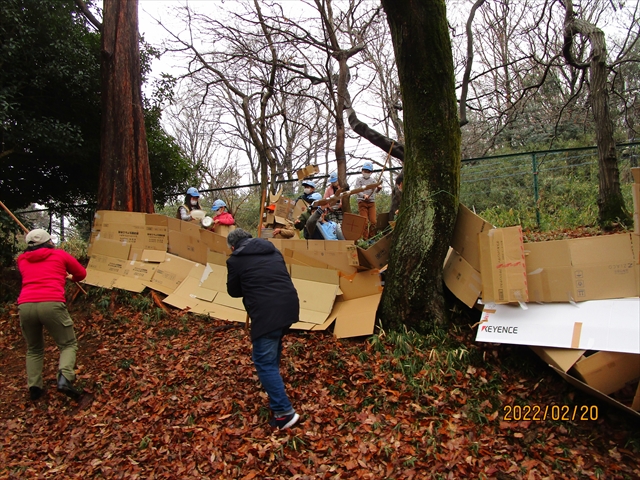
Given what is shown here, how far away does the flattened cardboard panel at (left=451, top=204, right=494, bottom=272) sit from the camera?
4.48 meters

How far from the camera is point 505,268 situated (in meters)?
3.96

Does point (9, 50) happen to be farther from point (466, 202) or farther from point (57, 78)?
point (466, 202)

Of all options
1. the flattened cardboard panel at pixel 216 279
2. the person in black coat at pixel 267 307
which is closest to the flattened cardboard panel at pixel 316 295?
the flattened cardboard panel at pixel 216 279

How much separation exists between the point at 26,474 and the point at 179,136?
27321mm

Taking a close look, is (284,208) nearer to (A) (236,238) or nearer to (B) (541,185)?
(A) (236,238)

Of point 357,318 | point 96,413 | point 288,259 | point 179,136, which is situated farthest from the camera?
point 179,136

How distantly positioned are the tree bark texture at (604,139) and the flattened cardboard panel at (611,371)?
15.9ft

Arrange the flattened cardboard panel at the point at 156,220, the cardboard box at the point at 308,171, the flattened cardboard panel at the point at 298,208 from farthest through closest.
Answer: the flattened cardboard panel at the point at 298,208 < the cardboard box at the point at 308,171 < the flattened cardboard panel at the point at 156,220

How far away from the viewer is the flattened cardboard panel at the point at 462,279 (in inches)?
174

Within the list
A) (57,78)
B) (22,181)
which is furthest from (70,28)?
(22,181)

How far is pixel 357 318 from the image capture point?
4.88 meters

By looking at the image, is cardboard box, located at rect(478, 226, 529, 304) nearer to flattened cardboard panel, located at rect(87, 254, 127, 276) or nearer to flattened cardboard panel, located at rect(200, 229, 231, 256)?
flattened cardboard panel, located at rect(200, 229, 231, 256)

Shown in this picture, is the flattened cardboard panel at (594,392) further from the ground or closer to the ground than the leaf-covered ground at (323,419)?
further from the ground
